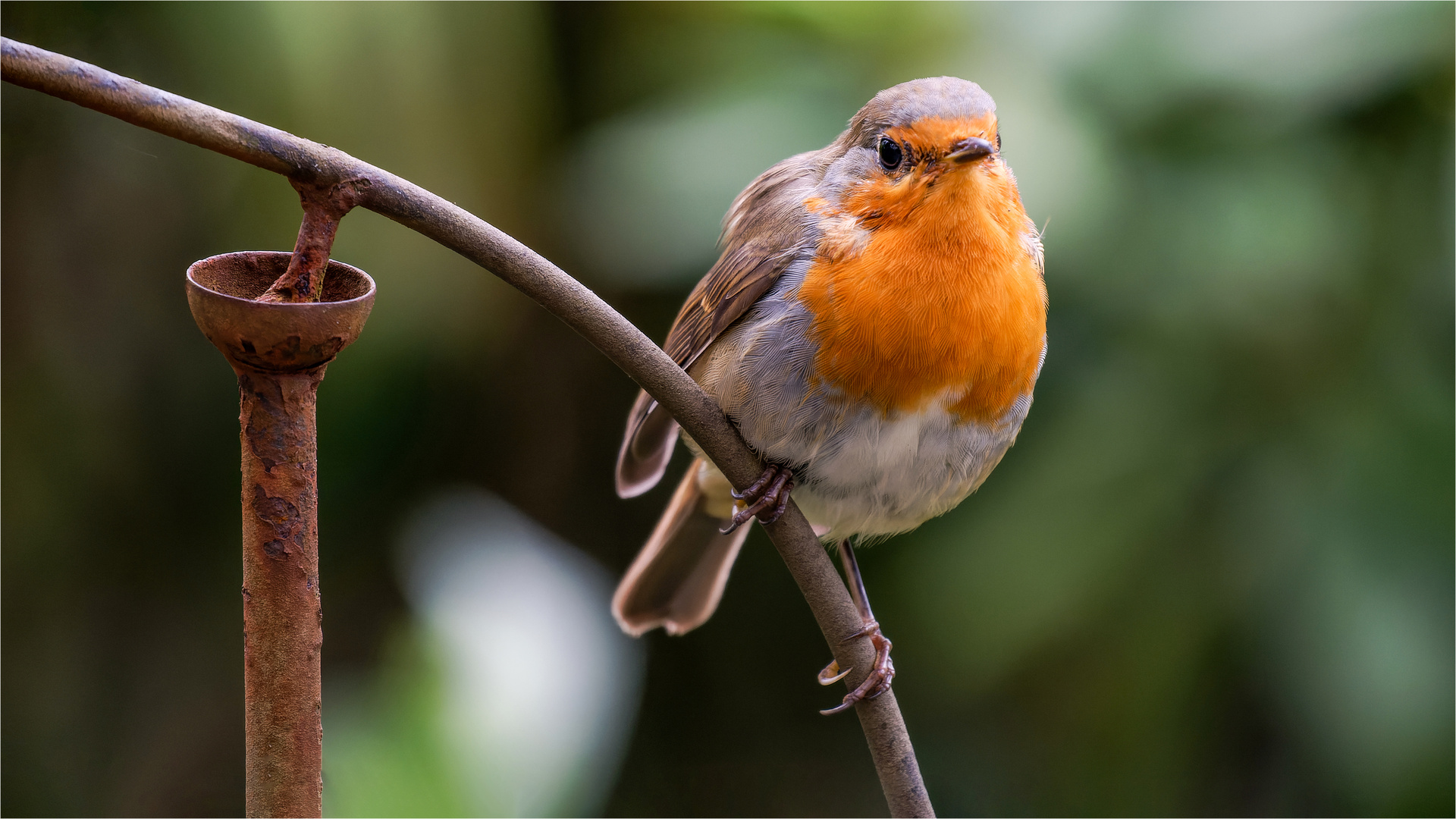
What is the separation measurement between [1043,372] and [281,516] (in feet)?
7.16

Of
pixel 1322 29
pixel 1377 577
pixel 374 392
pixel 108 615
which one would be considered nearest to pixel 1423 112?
pixel 1322 29

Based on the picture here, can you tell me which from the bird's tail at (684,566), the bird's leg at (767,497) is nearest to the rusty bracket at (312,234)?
the bird's leg at (767,497)

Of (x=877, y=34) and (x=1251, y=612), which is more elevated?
(x=877, y=34)

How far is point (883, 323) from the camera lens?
152 centimetres

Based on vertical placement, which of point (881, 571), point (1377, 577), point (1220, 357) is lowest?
point (881, 571)

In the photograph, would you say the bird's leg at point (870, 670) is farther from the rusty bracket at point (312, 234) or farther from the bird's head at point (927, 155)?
the rusty bracket at point (312, 234)

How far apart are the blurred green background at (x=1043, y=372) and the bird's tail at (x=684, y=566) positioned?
0.66m

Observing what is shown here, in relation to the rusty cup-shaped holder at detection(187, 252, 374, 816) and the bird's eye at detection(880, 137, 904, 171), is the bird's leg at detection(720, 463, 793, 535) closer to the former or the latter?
the bird's eye at detection(880, 137, 904, 171)

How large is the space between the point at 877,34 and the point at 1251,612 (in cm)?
166

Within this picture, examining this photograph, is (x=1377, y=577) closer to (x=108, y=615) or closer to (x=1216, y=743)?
(x=1216, y=743)

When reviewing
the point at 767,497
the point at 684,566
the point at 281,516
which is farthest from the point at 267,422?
the point at 684,566

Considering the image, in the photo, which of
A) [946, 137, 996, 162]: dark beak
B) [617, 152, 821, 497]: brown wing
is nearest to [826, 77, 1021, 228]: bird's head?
[946, 137, 996, 162]: dark beak

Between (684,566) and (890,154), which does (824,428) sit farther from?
(684,566)

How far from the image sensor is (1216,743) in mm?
2736
